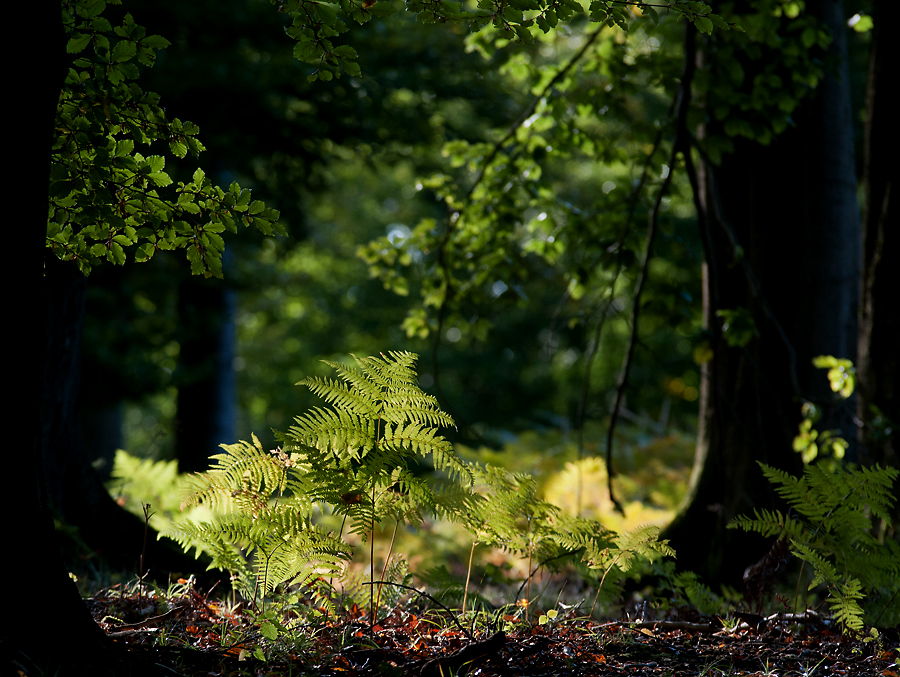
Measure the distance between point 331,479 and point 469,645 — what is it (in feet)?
2.35

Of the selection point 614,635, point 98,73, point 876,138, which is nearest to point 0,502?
point 98,73

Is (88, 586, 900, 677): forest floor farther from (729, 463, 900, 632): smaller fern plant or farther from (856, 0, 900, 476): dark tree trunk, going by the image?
(856, 0, 900, 476): dark tree trunk

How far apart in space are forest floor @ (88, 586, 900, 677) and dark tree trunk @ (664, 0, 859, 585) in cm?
226

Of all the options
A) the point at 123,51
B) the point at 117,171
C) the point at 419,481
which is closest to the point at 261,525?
the point at 419,481

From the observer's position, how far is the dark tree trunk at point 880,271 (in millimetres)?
4691

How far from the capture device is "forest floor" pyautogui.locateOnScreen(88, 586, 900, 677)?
227cm

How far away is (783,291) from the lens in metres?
5.12

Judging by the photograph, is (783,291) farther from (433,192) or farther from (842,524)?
(433,192)

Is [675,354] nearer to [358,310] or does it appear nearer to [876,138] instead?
[358,310]

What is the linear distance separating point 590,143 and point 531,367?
1762 cm

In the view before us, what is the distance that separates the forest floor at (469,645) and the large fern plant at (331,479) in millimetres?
233

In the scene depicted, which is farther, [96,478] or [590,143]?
[590,143]

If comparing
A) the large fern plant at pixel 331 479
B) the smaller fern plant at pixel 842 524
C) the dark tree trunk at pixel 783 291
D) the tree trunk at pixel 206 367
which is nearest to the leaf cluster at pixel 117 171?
the large fern plant at pixel 331 479

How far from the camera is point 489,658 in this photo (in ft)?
7.57
